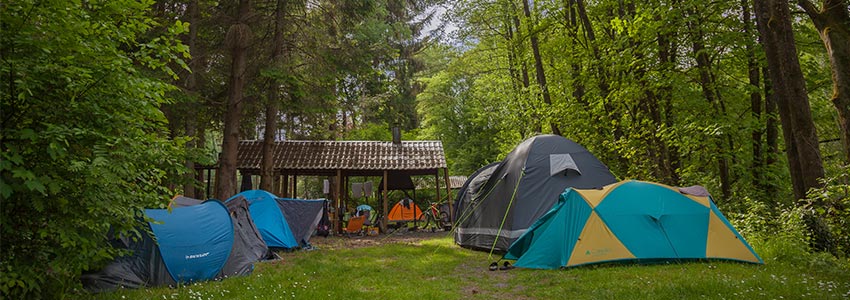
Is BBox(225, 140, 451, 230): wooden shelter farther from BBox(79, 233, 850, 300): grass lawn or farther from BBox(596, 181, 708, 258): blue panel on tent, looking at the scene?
BBox(596, 181, 708, 258): blue panel on tent

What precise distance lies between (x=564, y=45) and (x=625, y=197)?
340 inches

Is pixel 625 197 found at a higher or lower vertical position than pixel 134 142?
lower

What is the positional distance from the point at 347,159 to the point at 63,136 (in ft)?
43.7

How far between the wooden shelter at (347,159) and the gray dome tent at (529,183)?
266 inches

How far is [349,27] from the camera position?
14.8 metres

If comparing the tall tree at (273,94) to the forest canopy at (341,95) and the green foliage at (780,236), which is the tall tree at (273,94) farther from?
the green foliage at (780,236)

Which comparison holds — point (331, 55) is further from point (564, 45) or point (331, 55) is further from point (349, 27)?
point (564, 45)

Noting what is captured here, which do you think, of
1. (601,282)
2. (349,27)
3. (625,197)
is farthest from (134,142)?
(349,27)

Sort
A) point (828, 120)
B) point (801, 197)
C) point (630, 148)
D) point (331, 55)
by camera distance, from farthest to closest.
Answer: point (331, 55) < point (828, 120) < point (630, 148) < point (801, 197)

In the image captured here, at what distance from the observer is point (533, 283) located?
6289 mm

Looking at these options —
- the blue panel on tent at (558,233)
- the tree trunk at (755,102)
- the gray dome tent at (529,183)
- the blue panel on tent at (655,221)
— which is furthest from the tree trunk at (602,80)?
the blue panel on tent at (558,233)

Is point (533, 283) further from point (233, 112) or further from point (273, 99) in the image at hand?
point (273, 99)

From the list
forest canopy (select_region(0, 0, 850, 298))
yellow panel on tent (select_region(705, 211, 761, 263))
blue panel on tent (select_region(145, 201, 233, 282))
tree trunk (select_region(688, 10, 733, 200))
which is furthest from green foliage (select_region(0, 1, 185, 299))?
tree trunk (select_region(688, 10, 733, 200))

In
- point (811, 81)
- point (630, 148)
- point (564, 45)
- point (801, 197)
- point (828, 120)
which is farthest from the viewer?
point (564, 45)
